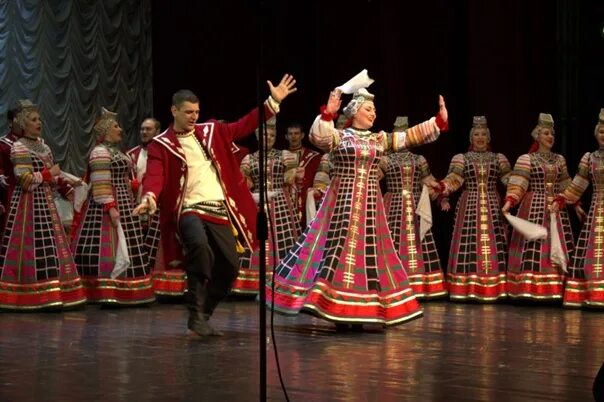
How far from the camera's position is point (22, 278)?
8.91 m

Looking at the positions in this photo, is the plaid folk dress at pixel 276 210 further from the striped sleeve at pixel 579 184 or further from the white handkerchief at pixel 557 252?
the striped sleeve at pixel 579 184

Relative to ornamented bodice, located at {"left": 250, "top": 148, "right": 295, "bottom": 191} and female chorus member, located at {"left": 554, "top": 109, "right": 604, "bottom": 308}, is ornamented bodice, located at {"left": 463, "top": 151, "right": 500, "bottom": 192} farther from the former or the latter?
ornamented bodice, located at {"left": 250, "top": 148, "right": 295, "bottom": 191}

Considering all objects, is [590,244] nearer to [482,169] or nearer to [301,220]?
[482,169]

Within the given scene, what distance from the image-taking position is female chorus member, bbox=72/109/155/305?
9227 mm

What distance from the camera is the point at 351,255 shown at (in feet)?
23.0

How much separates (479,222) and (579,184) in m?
0.99

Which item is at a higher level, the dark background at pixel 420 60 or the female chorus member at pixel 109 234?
the dark background at pixel 420 60

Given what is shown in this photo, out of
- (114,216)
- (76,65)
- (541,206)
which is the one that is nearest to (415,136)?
(541,206)

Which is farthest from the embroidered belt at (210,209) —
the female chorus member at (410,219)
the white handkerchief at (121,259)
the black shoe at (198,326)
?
the female chorus member at (410,219)

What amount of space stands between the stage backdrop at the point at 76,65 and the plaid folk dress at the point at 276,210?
2.62 m

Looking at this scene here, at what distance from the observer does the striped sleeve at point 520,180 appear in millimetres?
9352

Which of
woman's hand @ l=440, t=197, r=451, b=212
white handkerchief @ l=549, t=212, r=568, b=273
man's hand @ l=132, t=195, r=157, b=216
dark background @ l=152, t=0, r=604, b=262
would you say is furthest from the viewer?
dark background @ l=152, t=0, r=604, b=262

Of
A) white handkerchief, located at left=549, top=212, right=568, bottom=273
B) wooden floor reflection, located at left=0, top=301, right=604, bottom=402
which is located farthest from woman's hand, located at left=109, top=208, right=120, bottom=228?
white handkerchief, located at left=549, top=212, right=568, bottom=273

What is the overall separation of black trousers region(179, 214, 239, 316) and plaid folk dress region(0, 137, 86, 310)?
2323 mm
